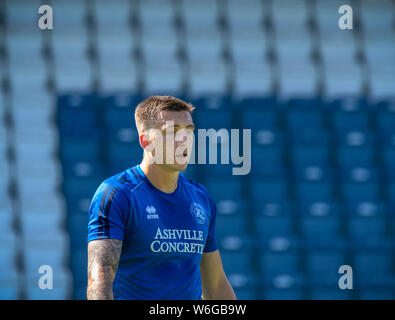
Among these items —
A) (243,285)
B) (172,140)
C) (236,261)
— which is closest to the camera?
(172,140)

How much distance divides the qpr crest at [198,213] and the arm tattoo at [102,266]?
47 centimetres

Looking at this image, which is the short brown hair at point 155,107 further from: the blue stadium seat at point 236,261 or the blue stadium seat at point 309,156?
the blue stadium seat at point 309,156

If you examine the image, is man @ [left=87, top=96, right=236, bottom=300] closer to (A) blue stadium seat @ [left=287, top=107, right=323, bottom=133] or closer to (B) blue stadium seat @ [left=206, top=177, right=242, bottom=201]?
(B) blue stadium seat @ [left=206, top=177, right=242, bottom=201]

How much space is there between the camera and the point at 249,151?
730 cm

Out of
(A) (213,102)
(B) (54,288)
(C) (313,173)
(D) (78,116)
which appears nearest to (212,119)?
(A) (213,102)

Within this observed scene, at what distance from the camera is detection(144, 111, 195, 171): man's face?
8.55 feet

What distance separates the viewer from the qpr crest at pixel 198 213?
8.95 feet

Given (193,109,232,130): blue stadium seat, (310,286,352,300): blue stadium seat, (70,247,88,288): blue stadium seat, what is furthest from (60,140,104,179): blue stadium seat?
(310,286,352,300): blue stadium seat

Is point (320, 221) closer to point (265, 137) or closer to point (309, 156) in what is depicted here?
point (309, 156)

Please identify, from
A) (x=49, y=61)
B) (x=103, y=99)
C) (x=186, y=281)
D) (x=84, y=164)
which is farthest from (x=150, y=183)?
(x=49, y=61)

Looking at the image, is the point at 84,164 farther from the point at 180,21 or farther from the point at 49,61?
the point at 180,21

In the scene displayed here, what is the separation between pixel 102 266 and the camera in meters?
2.30

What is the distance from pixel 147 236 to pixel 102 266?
0.28 meters

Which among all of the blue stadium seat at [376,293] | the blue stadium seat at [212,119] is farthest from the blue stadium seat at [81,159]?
A: the blue stadium seat at [376,293]
